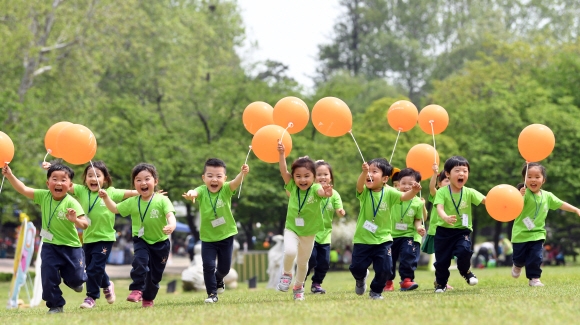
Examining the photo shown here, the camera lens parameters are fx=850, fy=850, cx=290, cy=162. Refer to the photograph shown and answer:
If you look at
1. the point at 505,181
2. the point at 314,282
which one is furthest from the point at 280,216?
the point at 314,282

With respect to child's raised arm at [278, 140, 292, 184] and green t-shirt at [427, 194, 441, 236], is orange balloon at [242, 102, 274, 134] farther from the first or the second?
green t-shirt at [427, 194, 441, 236]

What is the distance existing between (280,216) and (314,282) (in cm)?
2518

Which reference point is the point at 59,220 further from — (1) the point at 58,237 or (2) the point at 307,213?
(2) the point at 307,213

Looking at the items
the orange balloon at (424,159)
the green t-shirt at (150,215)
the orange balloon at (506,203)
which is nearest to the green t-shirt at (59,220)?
the green t-shirt at (150,215)

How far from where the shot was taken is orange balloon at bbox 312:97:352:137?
11.9 meters

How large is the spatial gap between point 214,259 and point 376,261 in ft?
7.07

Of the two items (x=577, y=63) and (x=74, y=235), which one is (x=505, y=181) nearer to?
(x=577, y=63)

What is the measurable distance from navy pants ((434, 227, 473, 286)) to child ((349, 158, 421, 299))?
127 cm

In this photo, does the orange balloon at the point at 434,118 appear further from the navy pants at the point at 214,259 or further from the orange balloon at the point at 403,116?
the navy pants at the point at 214,259

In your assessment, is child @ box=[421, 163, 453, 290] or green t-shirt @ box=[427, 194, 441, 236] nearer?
green t-shirt @ box=[427, 194, 441, 236]

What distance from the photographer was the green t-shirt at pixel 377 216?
10.9m

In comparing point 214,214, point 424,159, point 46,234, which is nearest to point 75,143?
point 46,234

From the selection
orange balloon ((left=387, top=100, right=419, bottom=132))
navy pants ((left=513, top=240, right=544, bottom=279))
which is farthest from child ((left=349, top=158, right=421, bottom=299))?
orange balloon ((left=387, top=100, right=419, bottom=132))

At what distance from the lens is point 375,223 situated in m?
10.9
